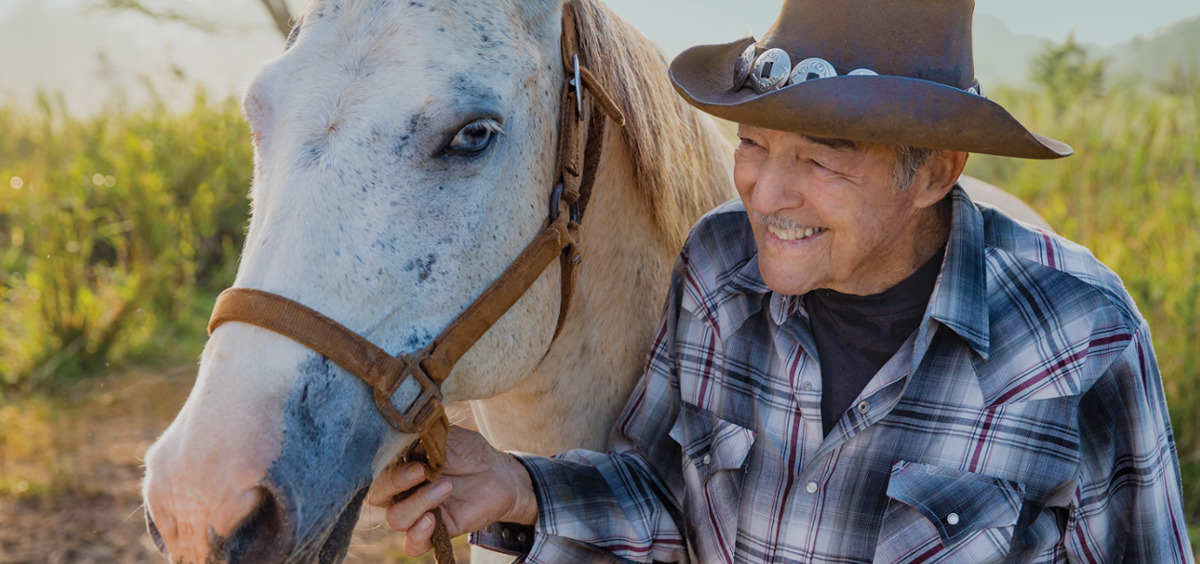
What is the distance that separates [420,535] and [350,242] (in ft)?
1.83

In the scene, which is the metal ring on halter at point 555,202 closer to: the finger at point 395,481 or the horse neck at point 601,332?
the horse neck at point 601,332

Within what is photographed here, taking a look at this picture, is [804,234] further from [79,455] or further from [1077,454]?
[79,455]

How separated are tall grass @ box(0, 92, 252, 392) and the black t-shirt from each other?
185 inches

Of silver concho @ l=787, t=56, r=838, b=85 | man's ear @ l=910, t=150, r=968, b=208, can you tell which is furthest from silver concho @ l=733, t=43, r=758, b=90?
man's ear @ l=910, t=150, r=968, b=208

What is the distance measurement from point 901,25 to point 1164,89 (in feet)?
27.5

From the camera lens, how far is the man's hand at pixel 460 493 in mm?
1455

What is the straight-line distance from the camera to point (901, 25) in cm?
141

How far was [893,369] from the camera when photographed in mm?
1490

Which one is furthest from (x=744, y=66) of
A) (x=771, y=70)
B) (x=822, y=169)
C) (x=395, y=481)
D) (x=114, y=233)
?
(x=114, y=233)

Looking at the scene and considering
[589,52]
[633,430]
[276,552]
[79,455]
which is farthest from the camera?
[79,455]

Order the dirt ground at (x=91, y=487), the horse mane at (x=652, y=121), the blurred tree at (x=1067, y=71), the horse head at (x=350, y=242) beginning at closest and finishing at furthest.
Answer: the horse head at (x=350, y=242) → the horse mane at (x=652, y=121) → the dirt ground at (x=91, y=487) → the blurred tree at (x=1067, y=71)

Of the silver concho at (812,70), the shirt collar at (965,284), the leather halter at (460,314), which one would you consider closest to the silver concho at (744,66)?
the silver concho at (812,70)

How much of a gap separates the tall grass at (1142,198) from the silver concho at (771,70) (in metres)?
2.95

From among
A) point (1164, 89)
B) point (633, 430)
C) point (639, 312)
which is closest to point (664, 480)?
point (633, 430)
